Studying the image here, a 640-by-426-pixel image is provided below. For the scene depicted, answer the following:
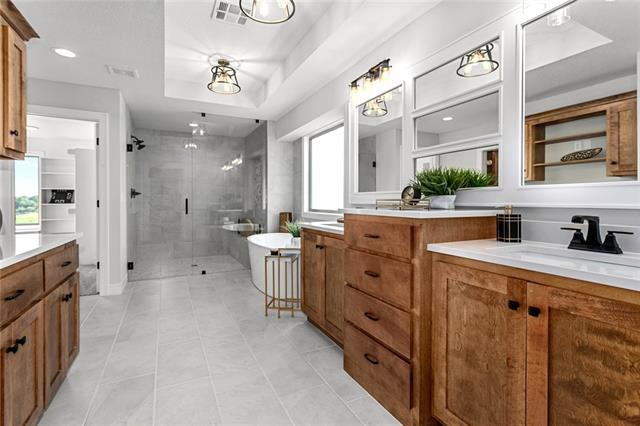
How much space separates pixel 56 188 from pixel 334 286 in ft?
20.2

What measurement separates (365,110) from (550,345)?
246cm

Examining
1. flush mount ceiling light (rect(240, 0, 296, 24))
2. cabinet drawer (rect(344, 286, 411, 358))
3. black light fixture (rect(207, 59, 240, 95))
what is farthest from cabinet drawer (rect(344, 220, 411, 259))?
black light fixture (rect(207, 59, 240, 95))

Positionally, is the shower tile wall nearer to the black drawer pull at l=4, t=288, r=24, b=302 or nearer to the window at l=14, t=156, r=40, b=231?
the window at l=14, t=156, r=40, b=231

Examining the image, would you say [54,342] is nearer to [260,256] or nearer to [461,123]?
[260,256]

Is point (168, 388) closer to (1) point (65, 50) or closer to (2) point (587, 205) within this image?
(2) point (587, 205)

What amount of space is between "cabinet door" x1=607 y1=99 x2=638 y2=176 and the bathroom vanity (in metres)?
2.48

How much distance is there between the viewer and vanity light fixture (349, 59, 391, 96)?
256cm

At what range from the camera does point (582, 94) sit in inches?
56.6

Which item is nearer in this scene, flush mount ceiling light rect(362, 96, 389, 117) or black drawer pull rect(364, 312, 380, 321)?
black drawer pull rect(364, 312, 380, 321)

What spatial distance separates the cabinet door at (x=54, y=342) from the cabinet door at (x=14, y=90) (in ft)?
2.86

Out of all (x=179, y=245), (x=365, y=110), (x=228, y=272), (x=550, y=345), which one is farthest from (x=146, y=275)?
(x=550, y=345)

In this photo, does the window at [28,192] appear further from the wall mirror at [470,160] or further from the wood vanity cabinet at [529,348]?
the wood vanity cabinet at [529,348]

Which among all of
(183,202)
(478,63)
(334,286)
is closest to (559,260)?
(478,63)

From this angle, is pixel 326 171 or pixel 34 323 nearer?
pixel 34 323
